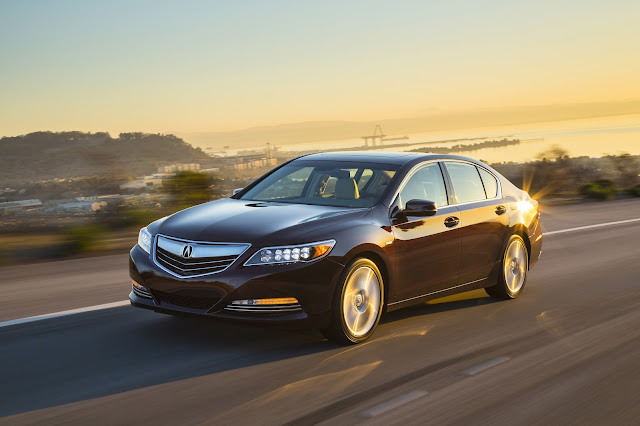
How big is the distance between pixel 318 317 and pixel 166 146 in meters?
15.8

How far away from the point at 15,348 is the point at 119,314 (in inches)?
50.8

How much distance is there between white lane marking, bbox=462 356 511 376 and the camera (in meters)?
5.57

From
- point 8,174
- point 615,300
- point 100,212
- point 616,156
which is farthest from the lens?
point 616,156

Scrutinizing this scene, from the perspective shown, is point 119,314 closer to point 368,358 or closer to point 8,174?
point 368,358

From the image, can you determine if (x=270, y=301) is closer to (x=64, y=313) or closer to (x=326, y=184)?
(x=326, y=184)

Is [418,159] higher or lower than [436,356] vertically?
higher

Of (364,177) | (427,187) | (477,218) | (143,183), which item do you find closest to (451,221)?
(427,187)

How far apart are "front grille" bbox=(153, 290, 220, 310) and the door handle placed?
2465 millimetres

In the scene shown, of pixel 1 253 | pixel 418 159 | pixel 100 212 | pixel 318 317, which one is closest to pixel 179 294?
pixel 318 317

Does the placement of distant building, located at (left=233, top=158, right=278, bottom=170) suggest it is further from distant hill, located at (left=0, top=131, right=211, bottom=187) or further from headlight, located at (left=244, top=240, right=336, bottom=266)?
headlight, located at (left=244, top=240, right=336, bottom=266)

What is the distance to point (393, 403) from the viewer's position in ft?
15.9

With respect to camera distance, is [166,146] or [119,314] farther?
[166,146]

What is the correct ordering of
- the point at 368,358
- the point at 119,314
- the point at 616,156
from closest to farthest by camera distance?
the point at 368,358
the point at 119,314
the point at 616,156

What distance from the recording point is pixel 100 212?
47.0 feet
